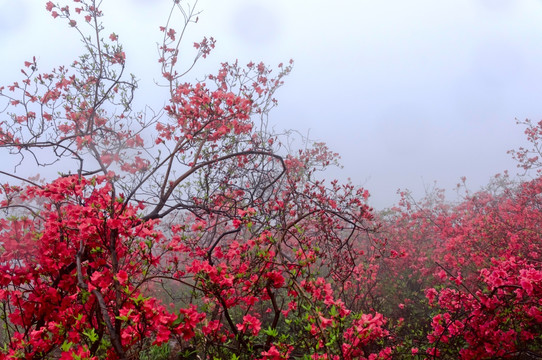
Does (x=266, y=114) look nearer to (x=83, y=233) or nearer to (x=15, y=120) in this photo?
(x=15, y=120)

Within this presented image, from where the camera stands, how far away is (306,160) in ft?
30.2

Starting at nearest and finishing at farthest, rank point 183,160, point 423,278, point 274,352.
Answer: point 274,352 < point 183,160 < point 423,278

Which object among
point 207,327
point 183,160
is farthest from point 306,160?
point 207,327

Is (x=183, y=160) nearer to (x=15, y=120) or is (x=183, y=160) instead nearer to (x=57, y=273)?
(x=57, y=273)

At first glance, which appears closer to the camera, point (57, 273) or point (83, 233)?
point (83, 233)

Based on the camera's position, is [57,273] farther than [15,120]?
No

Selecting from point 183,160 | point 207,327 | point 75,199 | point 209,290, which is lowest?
point 207,327

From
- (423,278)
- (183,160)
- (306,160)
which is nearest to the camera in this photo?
(183,160)

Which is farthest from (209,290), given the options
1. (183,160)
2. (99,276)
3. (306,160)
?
(306,160)

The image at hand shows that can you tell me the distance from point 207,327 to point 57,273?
54.3 inches

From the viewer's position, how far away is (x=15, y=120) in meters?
4.98

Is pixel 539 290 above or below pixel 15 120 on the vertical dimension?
below

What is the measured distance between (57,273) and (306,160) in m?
7.31

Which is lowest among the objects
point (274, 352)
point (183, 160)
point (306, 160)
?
point (274, 352)
